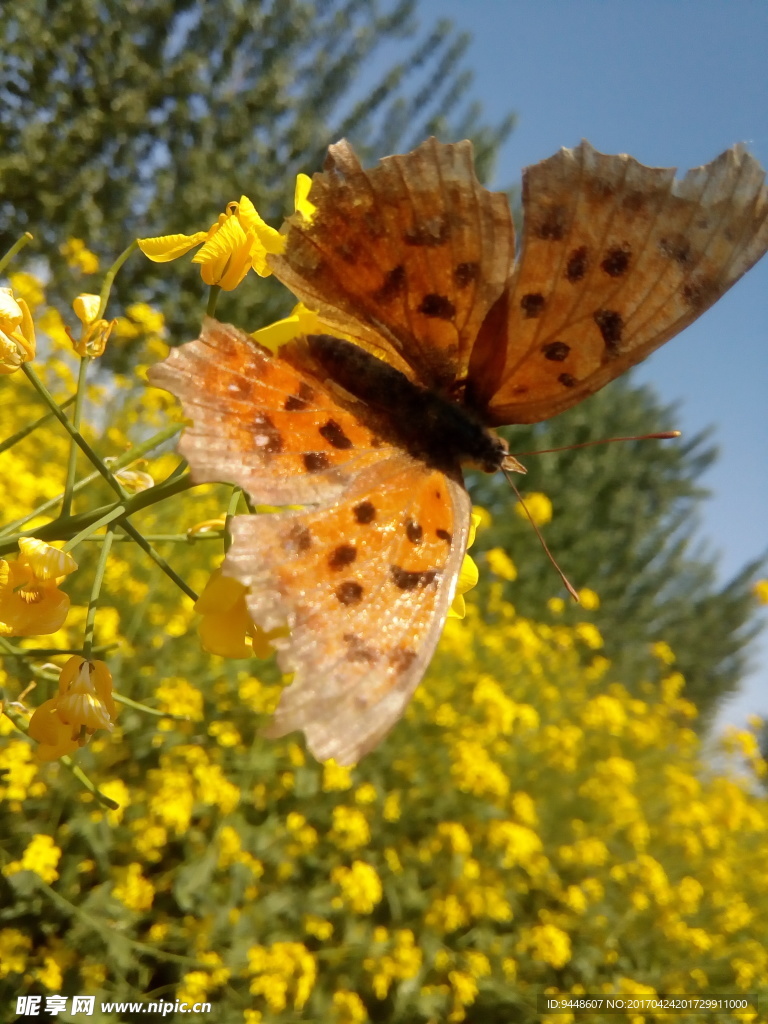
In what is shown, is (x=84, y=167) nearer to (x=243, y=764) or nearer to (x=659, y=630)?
(x=243, y=764)

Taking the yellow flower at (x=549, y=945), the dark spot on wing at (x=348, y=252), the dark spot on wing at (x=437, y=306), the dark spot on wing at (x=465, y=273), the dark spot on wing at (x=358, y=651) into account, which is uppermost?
the dark spot on wing at (x=465, y=273)

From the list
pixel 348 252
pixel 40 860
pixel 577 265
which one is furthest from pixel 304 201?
pixel 40 860

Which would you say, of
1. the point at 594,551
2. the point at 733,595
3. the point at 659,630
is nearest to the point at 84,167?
the point at 594,551

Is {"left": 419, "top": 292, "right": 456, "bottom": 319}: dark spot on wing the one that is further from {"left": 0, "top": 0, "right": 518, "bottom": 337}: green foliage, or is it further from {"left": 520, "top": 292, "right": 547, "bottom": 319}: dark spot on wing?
{"left": 0, "top": 0, "right": 518, "bottom": 337}: green foliage

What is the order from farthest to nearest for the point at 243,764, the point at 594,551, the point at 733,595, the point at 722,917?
the point at 733,595 < the point at 594,551 < the point at 722,917 < the point at 243,764

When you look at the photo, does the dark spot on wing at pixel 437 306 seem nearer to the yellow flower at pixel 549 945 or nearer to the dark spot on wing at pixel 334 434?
the dark spot on wing at pixel 334 434

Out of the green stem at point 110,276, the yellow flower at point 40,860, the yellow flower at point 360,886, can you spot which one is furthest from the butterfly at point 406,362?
the yellow flower at point 360,886

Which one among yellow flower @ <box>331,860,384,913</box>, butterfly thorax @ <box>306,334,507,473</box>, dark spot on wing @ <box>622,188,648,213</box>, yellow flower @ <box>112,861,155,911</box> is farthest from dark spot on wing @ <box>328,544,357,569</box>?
yellow flower @ <box>331,860,384,913</box>
